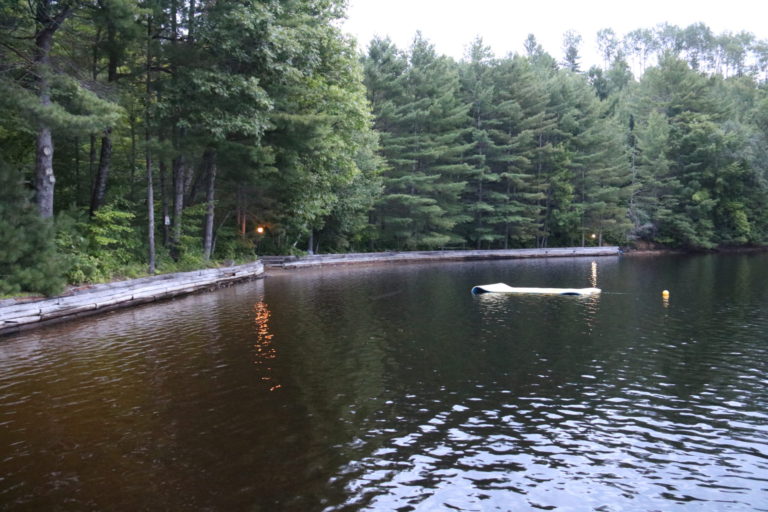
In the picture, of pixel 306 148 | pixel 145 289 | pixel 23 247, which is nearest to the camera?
pixel 23 247

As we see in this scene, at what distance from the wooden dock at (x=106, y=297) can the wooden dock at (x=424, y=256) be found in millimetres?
9564

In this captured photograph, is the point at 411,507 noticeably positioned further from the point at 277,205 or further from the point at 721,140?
the point at 721,140

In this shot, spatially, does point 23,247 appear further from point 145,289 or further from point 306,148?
point 306,148

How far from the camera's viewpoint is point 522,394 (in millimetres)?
9820

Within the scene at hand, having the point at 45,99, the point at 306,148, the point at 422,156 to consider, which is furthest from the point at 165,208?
the point at 422,156

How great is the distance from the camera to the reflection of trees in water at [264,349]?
10.9 meters

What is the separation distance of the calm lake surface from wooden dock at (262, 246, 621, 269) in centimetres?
2025

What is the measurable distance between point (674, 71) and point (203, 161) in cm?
6168

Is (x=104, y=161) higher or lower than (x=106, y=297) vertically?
higher

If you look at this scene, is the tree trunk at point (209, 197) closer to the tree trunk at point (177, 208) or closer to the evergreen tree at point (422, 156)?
the tree trunk at point (177, 208)

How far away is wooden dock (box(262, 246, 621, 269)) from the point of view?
124 ft

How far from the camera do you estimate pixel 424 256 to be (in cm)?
4753

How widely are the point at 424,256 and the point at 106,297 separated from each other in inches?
1256

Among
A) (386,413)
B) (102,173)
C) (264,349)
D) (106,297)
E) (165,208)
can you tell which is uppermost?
(102,173)
